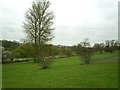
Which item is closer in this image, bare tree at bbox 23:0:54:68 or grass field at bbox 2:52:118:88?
grass field at bbox 2:52:118:88

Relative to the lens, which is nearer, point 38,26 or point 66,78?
point 66,78

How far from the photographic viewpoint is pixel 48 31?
37938 mm

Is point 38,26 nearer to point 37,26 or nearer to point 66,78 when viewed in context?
point 37,26

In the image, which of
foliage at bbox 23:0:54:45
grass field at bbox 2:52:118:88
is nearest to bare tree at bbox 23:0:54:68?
foliage at bbox 23:0:54:45

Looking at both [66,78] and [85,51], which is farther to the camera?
[85,51]

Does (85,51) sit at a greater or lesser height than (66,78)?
greater

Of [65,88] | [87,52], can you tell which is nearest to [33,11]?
[87,52]

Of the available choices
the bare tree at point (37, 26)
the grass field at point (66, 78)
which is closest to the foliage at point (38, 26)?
the bare tree at point (37, 26)

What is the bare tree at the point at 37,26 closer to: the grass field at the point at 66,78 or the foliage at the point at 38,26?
the foliage at the point at 38,26

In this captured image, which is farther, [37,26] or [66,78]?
[37,26]

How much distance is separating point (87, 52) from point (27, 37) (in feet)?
44.6

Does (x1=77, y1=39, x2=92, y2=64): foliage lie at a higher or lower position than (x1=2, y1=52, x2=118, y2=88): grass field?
higher

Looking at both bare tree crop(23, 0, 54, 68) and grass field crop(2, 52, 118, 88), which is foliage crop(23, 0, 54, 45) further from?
grass field crop(2, 52, 118, 88)

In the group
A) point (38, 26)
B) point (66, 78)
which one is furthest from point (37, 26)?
point (66, 78)
